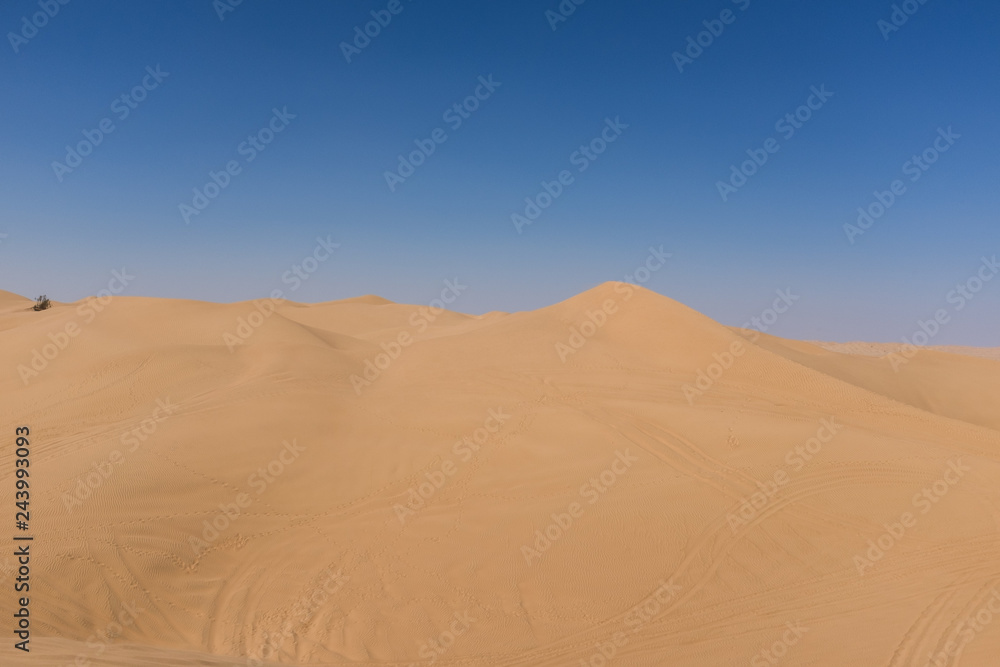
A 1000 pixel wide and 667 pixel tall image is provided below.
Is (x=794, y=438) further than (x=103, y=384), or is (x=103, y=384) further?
(x=103, y=384)

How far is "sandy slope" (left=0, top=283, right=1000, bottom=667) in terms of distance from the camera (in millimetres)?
6461

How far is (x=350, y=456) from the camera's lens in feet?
35.1

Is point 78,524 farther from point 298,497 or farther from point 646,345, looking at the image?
point 646,345

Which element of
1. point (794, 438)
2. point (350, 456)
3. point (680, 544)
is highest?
point (794, 438)

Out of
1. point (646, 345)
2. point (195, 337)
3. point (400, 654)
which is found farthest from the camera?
point (195, 337)

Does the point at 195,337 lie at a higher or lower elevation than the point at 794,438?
lower

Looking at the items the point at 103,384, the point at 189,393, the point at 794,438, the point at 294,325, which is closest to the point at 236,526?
the point at 189,393

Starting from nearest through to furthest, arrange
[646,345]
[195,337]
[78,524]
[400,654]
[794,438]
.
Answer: [400,654] → [78,524] → [794,438] → [646,345] → [195,337]

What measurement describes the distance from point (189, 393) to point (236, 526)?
615 centimetres

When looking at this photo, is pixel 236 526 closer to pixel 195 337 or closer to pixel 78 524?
pixel 78 524

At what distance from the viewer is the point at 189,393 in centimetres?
1333

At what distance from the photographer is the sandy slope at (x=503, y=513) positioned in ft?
21.2

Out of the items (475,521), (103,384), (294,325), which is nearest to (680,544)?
(475,521)

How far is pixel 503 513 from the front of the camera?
28.9 ft
